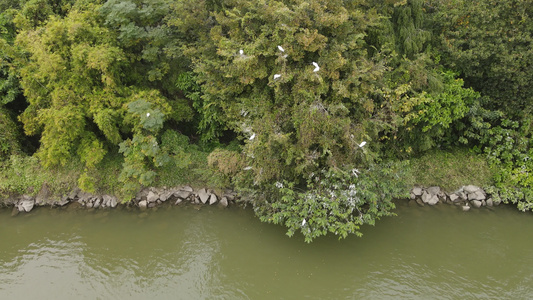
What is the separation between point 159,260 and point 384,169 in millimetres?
5676

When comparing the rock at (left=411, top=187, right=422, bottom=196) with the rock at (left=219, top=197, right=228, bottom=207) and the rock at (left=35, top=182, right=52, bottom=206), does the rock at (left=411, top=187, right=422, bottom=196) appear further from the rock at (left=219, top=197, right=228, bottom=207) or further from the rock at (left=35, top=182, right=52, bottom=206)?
the rock at (left=35, top=182, right=52, bottom=206)

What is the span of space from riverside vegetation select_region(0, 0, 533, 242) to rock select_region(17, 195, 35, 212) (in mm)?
247

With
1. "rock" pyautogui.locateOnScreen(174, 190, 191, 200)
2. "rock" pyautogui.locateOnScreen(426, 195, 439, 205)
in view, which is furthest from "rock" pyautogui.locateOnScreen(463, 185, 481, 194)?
"rock" pyautogui.locateOnScreen(174, 190, 191, 200)

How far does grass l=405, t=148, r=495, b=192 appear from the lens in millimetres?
9352

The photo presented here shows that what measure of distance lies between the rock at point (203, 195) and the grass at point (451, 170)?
19.3 ft

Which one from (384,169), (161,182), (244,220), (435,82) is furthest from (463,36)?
(161,182)

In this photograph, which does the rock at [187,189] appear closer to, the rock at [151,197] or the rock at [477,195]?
the rock at [151,197]

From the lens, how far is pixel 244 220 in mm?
8867

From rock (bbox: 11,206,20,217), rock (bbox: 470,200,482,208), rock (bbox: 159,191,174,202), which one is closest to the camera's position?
rock (bbox: 470,200,482,208)

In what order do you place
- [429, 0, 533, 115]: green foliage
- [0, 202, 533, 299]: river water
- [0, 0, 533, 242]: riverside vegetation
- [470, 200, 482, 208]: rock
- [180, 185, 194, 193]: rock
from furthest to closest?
[180, 185, 194, 193]: rock
[470, 200, 482, 208]: rock
[429, 0, 533, 115]: green foliage
[0, 0, 533, 242]: riverside vegetation
[0, 202, 533, 299]: river water

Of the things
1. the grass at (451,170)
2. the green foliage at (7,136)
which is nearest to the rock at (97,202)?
the green foliage at (7,136)

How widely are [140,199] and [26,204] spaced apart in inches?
126

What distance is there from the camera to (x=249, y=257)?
7.67 meters

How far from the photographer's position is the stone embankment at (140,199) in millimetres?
9398
